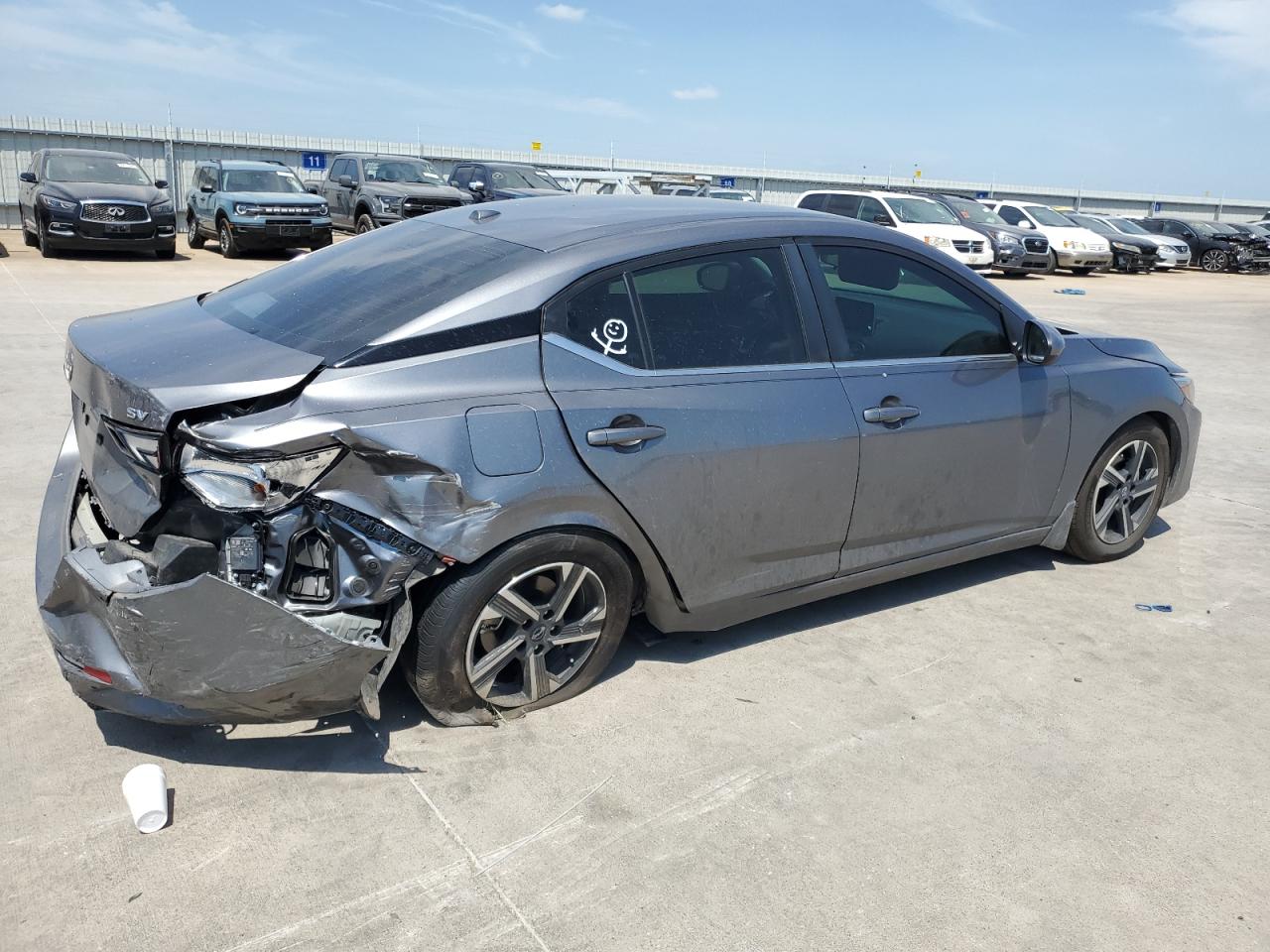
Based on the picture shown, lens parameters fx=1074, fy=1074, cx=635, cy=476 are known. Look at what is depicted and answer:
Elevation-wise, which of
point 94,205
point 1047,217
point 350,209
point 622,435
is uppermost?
point 1047,217

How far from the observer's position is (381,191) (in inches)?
792

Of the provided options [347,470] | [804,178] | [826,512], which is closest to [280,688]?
[347,470]

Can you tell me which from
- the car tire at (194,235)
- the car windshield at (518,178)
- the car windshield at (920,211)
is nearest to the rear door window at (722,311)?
the car windshield at (518,178)

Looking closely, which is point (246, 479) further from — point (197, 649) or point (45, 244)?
point (45, 244)

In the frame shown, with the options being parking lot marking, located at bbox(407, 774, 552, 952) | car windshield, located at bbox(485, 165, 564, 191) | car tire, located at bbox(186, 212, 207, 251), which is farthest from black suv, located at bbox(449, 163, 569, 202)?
parking lot marking, located at bbox(407, 774, 552, 952)

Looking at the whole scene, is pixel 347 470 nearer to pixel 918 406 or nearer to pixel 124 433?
pixel 124 433

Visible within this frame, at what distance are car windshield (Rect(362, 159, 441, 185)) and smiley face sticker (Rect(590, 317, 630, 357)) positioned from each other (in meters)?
18.5

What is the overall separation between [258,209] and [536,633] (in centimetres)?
1682

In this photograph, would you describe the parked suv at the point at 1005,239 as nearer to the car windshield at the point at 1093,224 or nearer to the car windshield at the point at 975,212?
the car windshield at the point at 975,212

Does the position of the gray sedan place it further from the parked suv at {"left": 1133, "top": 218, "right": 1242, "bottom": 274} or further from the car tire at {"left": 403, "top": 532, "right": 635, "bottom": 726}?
the parked suv at {"left": 1133, "top": 218, "right": 1242, "bottom": 274}

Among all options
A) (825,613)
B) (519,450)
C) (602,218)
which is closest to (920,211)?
(825,613)

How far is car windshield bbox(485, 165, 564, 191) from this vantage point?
21219 millimetres

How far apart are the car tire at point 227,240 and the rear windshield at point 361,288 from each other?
51.6 ft

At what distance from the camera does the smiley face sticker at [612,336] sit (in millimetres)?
3523
